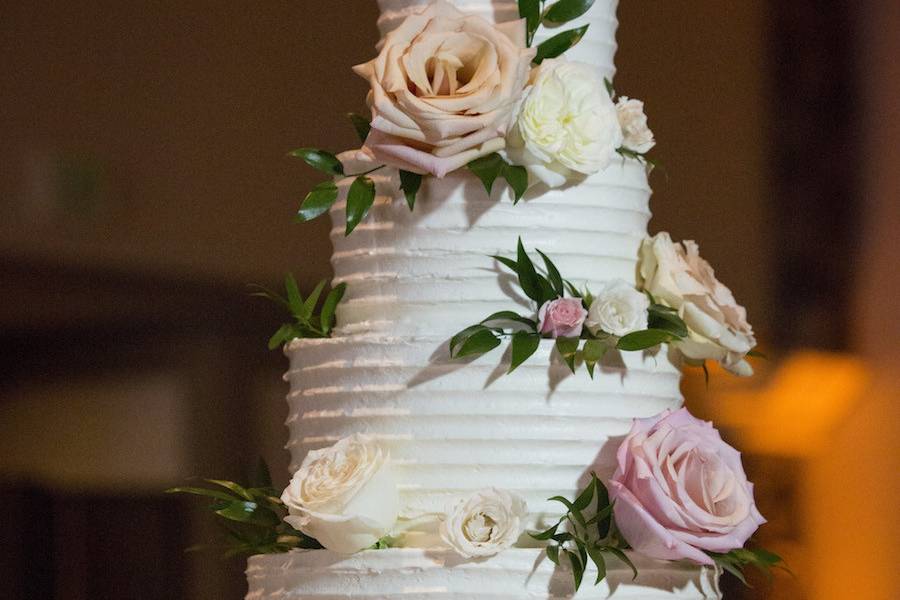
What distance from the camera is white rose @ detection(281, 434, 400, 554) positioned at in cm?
129

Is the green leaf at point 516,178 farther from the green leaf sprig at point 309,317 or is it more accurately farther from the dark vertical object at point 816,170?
the dark vertical object at point 816,170

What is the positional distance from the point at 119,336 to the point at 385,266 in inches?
66.7

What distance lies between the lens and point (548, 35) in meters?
1.45

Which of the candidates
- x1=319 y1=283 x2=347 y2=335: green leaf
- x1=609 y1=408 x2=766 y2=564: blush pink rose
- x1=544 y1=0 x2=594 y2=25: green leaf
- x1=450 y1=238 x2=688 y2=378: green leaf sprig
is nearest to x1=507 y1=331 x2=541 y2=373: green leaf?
x1=450 y1=238 x2=688 y2=378: green leaf sprig

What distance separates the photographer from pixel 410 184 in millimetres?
1388

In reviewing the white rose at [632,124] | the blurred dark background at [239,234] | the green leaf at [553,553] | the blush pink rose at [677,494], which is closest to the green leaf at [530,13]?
the white rose at [632,124]

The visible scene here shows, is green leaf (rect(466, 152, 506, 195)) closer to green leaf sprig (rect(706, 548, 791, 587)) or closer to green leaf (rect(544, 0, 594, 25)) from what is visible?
green leaf (rect(544, 0, 594, 25))

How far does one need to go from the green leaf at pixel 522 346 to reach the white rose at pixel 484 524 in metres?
0.12

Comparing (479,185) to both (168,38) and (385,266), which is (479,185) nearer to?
(385,266)

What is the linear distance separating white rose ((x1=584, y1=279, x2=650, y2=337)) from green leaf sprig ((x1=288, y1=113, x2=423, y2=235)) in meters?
0.21

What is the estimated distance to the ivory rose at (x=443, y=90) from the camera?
4.29 ft

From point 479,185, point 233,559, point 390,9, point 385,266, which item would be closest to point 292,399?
point 385,266

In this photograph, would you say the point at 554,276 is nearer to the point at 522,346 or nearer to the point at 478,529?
the point at 522,346

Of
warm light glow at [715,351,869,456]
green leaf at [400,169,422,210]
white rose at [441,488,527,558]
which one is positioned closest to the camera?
white rose at [441,488,527,558]
